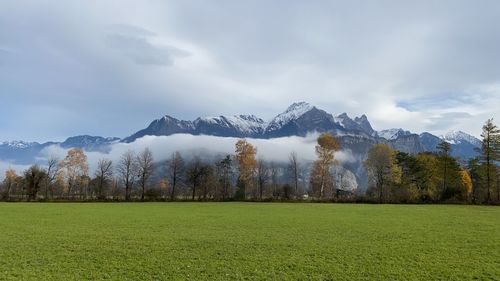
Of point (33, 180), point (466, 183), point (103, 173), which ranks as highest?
point (103, 173)

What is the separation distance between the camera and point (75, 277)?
1288 cm

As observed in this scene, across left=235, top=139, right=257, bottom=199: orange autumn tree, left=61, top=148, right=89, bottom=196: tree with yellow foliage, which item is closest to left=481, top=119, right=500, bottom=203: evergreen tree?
left=235, top=139, right=257, bottom=199: orange autumn tree

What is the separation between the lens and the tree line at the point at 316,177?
78.1 meters

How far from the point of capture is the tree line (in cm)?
7812

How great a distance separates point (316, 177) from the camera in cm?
9169

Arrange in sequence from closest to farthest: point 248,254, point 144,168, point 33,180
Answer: point 248,254, point 33,180, point 144,168

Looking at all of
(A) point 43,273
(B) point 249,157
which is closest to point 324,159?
(B) point 249,157

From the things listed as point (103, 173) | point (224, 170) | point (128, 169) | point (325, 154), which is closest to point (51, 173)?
point (103, 173)

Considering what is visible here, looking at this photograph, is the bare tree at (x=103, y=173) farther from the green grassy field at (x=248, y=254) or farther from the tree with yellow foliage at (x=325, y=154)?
the green grassy field at (x=248, y=254)

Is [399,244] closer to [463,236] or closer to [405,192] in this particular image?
[463,236]

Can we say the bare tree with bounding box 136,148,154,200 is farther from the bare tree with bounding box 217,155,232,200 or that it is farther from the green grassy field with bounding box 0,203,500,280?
the green grassy field with bounding box 0,203,500,280

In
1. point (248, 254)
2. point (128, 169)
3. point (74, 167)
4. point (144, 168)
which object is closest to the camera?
point (248, 254)

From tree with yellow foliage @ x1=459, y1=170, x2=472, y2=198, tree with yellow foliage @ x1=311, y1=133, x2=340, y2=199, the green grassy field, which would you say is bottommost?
the green grassy field

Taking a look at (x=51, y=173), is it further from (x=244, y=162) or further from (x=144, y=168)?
(x=244, y=162)
